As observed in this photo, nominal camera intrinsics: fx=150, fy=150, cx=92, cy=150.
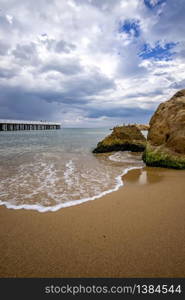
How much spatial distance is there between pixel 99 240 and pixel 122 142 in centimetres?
1261

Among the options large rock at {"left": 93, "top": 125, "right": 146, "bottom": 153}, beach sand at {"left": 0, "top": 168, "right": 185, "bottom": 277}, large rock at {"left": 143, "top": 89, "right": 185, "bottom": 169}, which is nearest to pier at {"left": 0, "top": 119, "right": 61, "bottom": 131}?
large rock at {"left": 93, "top": 125, "right": 146, "bottom": 153}

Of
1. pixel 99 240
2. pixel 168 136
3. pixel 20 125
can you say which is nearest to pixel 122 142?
pixel 168 136

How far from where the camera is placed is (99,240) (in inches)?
96.8

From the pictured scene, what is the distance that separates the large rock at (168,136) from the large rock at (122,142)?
16.0 ft

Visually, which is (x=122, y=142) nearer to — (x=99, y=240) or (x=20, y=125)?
(x=99, y=240)

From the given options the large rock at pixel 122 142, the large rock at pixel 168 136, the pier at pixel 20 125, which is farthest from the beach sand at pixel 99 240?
the pier at pixel 20 125

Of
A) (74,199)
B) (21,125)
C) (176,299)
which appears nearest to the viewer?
(176,299)

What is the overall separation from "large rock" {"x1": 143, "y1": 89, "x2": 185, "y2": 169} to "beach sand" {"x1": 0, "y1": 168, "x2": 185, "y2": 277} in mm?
3976

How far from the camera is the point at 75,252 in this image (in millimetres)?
2203

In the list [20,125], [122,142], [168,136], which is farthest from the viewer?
[20,125]

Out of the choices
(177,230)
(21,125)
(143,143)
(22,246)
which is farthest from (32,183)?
(21,125)

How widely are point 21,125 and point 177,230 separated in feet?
279

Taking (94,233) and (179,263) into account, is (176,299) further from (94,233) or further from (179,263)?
(94,233)

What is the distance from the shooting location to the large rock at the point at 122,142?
14402 mm
